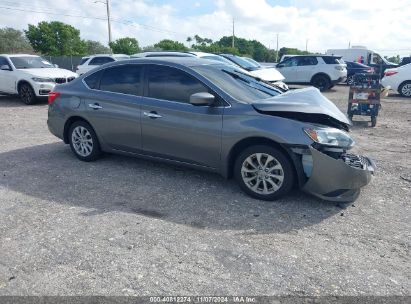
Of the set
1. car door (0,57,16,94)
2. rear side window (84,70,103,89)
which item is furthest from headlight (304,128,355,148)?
car door (0,57,16,94)

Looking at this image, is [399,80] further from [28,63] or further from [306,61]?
[28,63]

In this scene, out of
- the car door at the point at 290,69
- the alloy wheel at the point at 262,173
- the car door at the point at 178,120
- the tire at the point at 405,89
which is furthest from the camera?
the car door at the point at 290,69

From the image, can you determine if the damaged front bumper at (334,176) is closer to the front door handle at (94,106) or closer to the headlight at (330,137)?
the headlight at (330,137)

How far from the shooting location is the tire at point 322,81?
58.9 ft

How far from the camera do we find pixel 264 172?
4.28m

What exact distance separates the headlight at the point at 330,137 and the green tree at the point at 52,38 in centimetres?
4662

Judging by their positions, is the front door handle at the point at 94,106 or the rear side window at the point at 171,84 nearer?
the rear side window at the point at 171,84

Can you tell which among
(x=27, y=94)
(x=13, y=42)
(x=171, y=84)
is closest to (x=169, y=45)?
(x=13, y=42)

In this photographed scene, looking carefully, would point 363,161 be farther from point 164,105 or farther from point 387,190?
point 164,105

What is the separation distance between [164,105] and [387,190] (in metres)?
3.16

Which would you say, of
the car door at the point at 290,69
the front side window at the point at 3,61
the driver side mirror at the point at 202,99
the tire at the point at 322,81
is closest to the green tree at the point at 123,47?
the car door at the point at 290,69

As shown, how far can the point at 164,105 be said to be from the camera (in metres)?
4.83

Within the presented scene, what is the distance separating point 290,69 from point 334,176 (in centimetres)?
1558

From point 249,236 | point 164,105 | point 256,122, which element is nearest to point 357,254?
point 249,236
